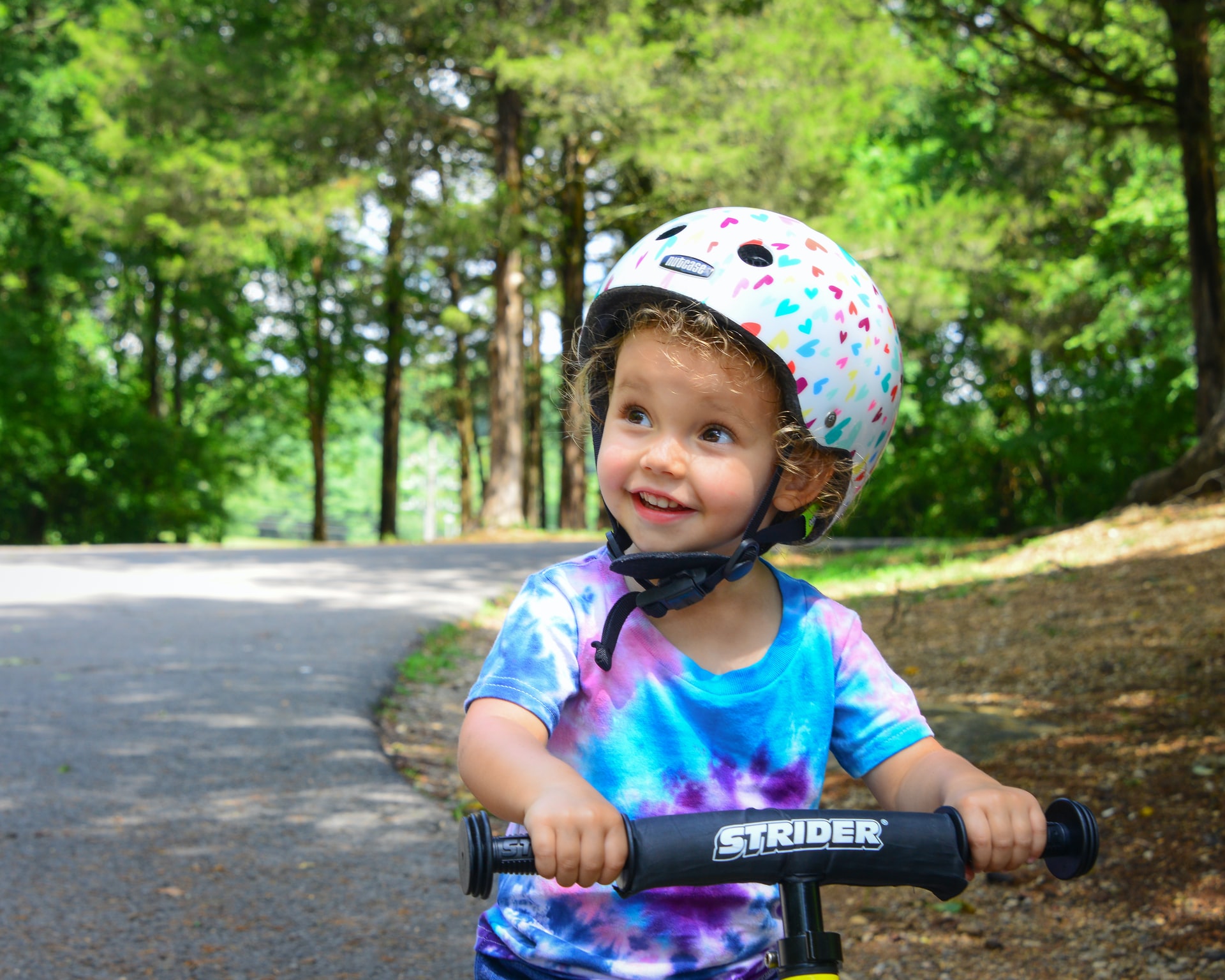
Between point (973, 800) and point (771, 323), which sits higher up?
point (771, 323)

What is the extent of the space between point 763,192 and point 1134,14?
831cm

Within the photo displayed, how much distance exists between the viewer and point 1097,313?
22.6 metres

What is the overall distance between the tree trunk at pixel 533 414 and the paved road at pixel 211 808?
85.2ft

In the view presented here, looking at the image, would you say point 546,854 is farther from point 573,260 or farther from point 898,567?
point 573,260

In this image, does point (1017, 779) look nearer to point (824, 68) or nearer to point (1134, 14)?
point (1134, 14)

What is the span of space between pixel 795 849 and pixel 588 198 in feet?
89.0

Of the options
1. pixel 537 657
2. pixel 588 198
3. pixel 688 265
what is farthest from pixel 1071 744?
pixel 588 198

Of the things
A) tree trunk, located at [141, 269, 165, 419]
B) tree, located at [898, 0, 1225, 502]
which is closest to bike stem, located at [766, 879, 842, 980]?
tree, located at [898, 0, 1225, 502]

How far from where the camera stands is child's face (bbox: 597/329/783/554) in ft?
6.60

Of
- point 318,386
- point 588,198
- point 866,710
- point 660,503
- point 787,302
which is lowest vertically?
point 866,710

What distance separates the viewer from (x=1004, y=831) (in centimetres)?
170

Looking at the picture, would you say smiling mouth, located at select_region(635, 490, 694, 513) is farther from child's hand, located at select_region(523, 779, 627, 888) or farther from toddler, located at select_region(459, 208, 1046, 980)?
child's hand, located at select_region(523, 779, 627, 888)

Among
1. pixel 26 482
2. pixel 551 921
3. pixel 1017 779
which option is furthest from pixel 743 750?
pixel 26 482

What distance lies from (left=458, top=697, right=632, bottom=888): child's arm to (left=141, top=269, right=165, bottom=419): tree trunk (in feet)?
102
